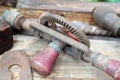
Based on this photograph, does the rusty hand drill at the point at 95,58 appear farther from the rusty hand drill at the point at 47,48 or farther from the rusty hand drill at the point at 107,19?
the rusty hand drill at the point at 107,19

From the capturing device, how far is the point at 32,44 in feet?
3.44

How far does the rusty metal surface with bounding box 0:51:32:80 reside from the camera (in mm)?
866

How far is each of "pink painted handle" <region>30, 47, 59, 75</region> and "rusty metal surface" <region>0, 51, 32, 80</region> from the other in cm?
3

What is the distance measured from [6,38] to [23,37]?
0.42ft

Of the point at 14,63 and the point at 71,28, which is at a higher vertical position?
the point at 71,28

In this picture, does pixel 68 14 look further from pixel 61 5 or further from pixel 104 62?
pixel 104 62

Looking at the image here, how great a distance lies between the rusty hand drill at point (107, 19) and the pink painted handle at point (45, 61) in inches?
11.6

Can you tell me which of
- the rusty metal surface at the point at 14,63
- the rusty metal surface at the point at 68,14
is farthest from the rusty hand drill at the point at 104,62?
the rusty metal surface at the point at 68,14

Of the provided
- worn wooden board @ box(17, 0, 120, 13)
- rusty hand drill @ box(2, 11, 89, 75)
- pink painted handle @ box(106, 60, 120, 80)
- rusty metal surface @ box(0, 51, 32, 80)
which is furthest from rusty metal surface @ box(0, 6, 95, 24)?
pink painted handle @ box(106, 60, 120, 80)

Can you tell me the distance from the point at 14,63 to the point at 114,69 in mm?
358

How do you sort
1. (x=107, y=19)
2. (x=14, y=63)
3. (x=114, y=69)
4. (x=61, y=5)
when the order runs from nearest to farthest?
(x=114, y=69), (x=14, y=63), (x=107, y=19), (x=61, y=5)

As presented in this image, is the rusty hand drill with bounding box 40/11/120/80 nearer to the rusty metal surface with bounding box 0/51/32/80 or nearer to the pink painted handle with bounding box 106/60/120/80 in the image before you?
the pink painted handle with bounding box 106/60/120/80

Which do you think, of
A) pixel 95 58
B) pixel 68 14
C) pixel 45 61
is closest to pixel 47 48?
pixel 45 61

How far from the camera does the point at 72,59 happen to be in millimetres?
979
